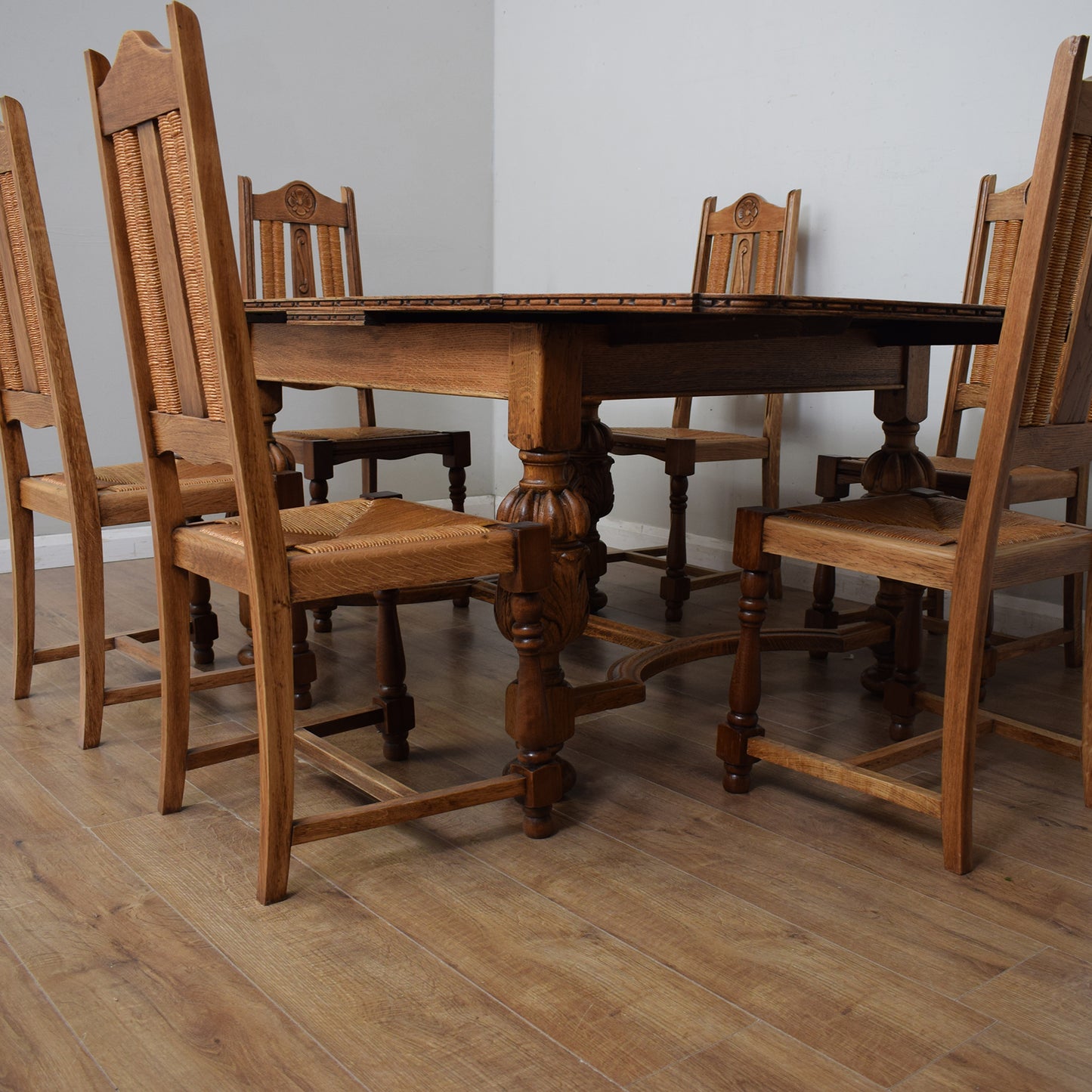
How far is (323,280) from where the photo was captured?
3465 millimetres

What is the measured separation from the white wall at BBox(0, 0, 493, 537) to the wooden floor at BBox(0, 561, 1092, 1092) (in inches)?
80.4

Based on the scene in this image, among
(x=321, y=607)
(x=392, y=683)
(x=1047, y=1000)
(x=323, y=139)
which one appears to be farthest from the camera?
(x=323, y=139)

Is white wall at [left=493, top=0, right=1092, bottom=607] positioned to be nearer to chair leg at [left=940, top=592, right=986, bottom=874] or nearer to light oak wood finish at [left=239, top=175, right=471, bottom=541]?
light oak wood finish at [left=239, top=175, right=471, bottom=541]

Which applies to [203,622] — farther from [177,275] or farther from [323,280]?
[323,280]

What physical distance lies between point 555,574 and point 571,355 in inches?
13.0

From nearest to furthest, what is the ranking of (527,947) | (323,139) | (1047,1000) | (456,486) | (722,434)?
(1047,1000) < (527,947) < (456,486) < (722,434) < (323,139)

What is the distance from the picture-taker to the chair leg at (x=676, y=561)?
10.1 feet

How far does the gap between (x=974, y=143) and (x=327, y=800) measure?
2.34m

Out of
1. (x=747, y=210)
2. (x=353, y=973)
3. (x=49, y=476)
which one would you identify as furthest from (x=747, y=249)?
(x=353, y=973)

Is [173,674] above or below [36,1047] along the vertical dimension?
above

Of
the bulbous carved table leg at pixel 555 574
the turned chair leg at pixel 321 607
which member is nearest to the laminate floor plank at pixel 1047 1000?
the bulbous carved table leg at pixel 555 574

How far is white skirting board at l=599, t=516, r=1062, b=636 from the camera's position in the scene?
297 centimetres

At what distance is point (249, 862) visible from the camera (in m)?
1.63

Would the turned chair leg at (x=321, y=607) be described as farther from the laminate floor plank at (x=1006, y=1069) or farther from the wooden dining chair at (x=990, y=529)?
the laminate floor plank at (x=1006, y=1069)
